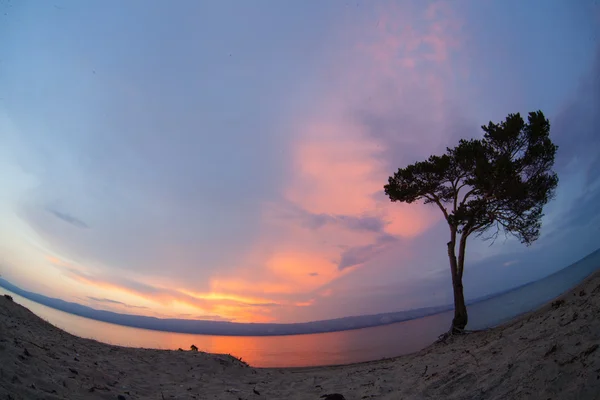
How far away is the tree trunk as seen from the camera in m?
14.0

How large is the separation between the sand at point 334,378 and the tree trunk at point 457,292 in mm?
7799

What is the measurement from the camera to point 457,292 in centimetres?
1443

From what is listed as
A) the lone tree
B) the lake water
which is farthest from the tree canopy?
the lake water

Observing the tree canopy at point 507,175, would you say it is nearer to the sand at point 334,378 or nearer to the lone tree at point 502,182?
the lone tree at point 502,182

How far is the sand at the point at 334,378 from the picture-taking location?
386 cm

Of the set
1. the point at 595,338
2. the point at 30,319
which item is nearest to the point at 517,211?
the point at 595,338

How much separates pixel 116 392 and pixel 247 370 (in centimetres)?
580

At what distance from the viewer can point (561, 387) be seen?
352 cm

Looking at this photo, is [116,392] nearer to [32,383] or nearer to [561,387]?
Result: [32,383]

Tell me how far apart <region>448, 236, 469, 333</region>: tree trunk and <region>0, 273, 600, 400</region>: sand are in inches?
307

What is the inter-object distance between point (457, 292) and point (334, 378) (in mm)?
9307

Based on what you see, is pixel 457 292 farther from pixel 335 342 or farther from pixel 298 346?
pixel 335 342

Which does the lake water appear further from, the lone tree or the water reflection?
the lone tree

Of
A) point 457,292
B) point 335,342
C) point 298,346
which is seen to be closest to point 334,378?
point 457,292
